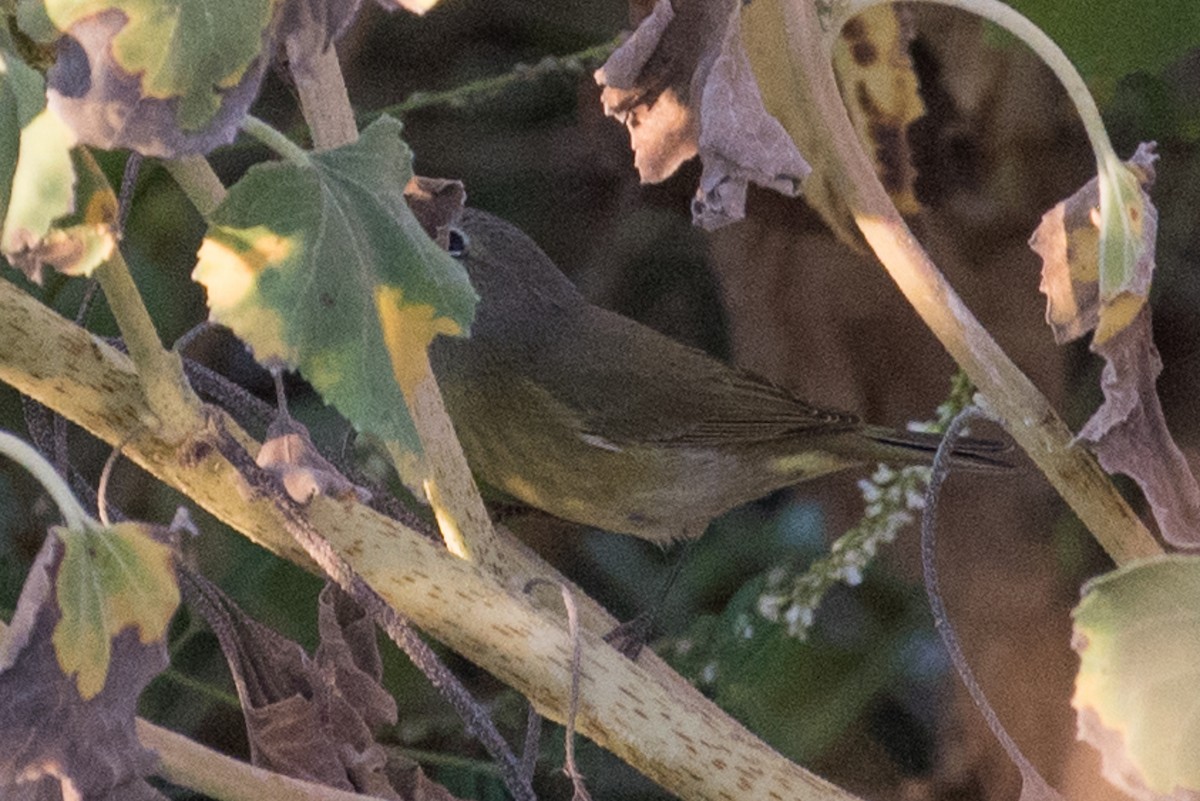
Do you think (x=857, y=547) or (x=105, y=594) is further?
(x=857, y=547)

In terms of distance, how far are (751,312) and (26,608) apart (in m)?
0.77

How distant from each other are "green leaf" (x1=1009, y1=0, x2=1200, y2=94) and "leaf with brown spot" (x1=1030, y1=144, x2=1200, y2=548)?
310 mm

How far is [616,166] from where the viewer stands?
3.77ft

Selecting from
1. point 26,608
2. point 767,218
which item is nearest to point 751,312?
point 767,218

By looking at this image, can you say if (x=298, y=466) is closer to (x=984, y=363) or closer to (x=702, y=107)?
(x=702, y=107)

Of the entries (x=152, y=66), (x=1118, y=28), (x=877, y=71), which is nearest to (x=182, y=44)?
(x=152, y=66)

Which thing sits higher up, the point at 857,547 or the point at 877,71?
the point at 877,71

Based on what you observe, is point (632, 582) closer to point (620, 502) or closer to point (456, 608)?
point (620, 502)

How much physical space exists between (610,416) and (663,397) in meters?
0.06

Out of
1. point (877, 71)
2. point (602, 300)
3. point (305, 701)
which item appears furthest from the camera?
point (602, 300)

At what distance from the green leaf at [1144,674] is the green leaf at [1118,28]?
49cm

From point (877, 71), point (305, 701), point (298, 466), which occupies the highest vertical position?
point (877, 71)

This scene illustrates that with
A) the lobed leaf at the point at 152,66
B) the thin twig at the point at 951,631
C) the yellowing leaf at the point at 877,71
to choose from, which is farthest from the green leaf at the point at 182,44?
the yellowing leaf at the point at 877,71

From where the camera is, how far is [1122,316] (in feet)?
1.83
